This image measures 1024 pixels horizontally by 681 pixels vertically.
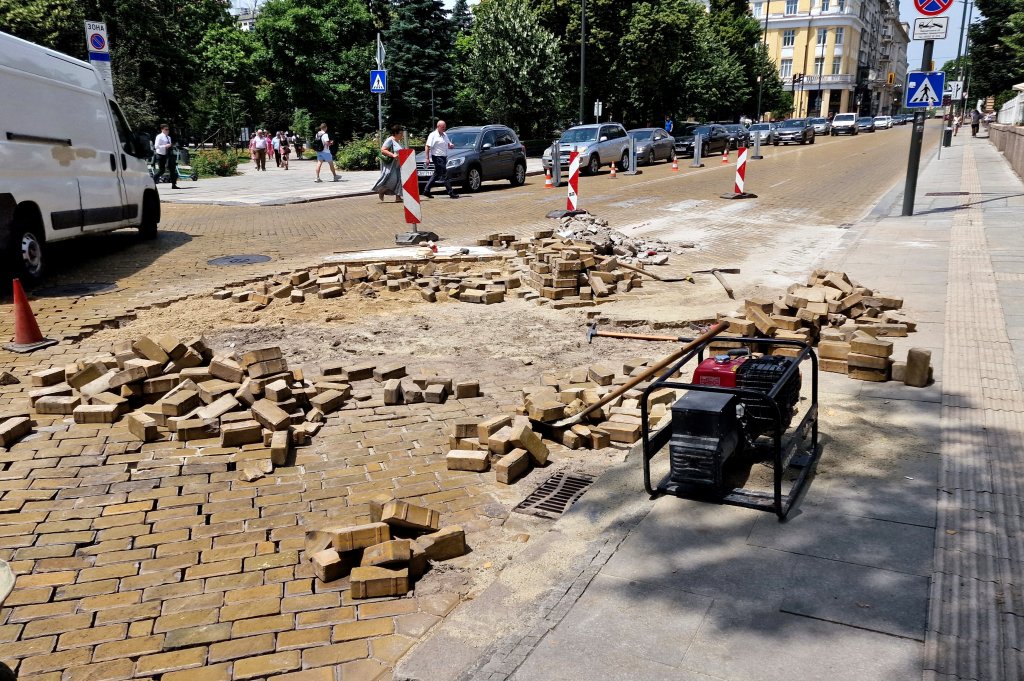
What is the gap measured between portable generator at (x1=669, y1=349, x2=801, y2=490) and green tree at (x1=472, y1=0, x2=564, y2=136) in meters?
38.2

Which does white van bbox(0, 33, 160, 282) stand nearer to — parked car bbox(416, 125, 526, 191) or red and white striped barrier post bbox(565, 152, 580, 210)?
red and white striped barrier post bbox(565, 152, 580, 210)

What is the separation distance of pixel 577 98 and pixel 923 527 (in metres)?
45.8

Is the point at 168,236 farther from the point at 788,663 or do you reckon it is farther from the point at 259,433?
the point at 788,663

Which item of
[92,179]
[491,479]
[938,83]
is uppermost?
[938,83]

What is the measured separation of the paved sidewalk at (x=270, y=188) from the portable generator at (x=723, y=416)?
18.4 metres

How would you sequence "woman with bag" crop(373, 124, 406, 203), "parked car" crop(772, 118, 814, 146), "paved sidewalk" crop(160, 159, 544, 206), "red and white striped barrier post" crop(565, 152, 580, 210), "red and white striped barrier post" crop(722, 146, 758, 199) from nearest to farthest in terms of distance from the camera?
"red and white striped barrier post" crop(565, 152, 580, 210) → "red and white striped barrier post" crop(722, 146, 758, 199) → "woman with bag" crop(373, 124, 406, 203) → "paved sidewalk" crop(160, 159, 544, 206) → "parked car" crop(772, 118, 814, 146)

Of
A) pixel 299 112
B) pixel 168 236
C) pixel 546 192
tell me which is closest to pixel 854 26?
pixel 299 112

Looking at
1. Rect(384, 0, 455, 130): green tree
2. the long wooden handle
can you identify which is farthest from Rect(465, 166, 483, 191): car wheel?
Rect(384, 0, 455, 130): green tree

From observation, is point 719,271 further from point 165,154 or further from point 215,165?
point 215,165

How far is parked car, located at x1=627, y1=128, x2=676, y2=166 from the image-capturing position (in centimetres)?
3247

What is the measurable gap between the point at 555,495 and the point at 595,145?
25478 millimetres

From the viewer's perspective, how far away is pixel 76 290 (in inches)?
404

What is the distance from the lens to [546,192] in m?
22.7

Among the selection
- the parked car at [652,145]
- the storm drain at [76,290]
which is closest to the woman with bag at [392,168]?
the storm drain at [76,290]
